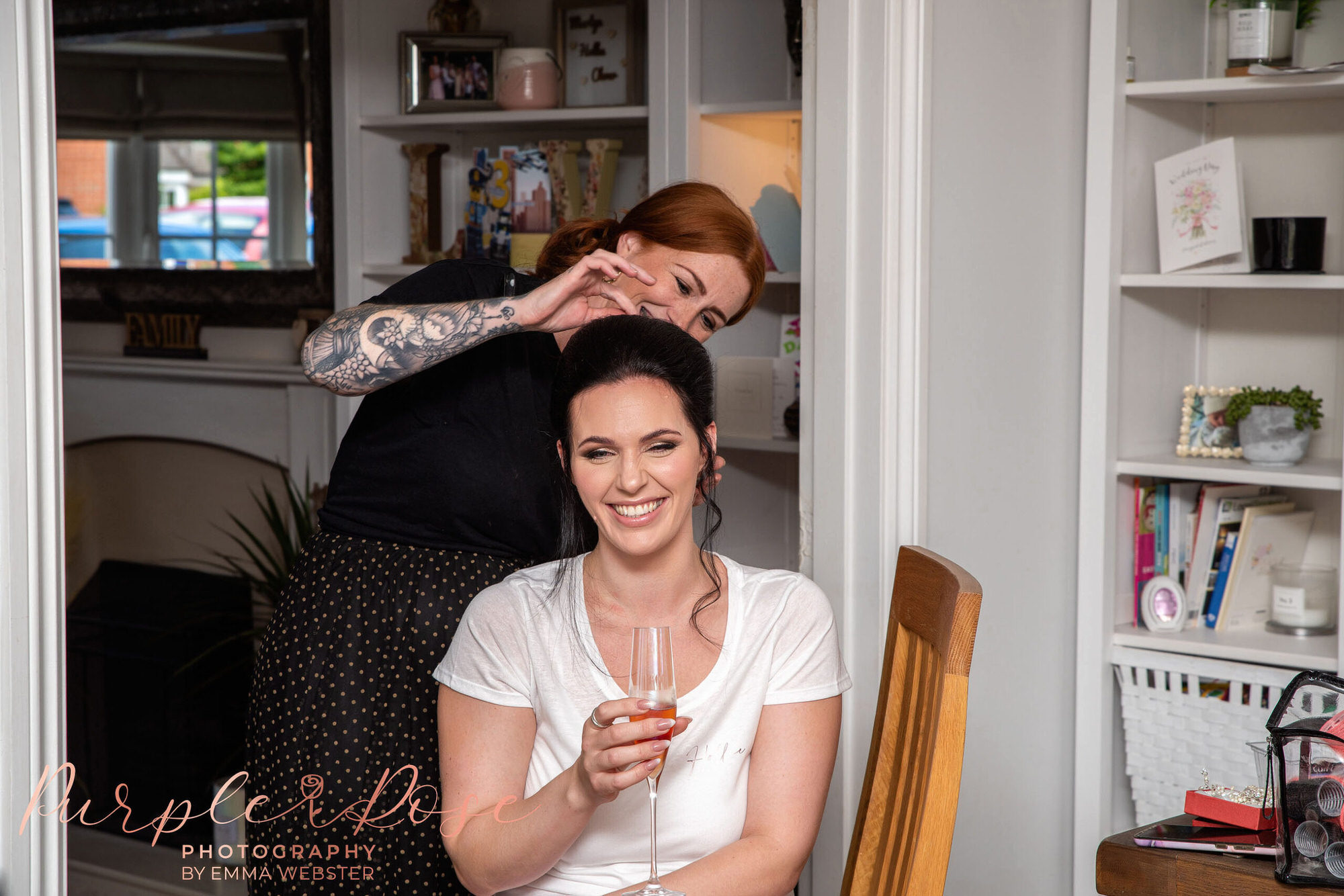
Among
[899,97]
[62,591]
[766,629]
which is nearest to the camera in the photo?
[62,591]

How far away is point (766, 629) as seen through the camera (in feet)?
5.01

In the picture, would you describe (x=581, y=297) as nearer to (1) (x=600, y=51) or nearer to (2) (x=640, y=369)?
(2) (x=640, y=369)

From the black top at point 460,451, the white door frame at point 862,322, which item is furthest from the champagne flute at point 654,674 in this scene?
the white door frame at point 862,322

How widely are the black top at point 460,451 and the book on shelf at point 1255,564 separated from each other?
139cm

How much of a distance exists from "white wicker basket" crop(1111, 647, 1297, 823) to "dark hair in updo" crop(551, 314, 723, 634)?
1.16 metres

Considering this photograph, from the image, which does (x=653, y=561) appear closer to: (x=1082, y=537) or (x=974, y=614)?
(x=974, y=614)

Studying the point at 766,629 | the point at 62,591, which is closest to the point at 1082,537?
the point at 766,629

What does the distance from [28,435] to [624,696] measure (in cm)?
69

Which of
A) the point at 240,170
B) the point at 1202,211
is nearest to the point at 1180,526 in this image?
the point at 1202,211

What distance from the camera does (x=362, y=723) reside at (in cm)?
169

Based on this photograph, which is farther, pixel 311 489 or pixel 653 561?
pixel 311 489

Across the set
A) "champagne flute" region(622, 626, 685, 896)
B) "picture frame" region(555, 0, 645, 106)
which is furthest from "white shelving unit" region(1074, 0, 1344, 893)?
"champagne flute" region(622, 626, 685, 896)

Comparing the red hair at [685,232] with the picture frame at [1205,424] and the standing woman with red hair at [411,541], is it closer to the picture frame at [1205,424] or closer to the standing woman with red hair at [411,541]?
the standing woman with red hair at [411,541]

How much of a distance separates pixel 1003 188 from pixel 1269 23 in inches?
21.6
